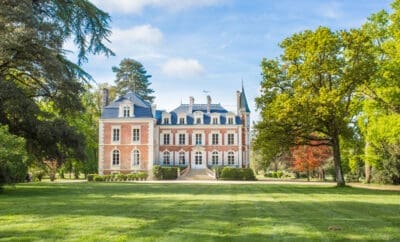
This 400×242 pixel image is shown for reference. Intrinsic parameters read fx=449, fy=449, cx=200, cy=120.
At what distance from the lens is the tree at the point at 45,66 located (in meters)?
15.5

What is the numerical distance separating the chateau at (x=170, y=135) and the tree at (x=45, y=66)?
23.3 m

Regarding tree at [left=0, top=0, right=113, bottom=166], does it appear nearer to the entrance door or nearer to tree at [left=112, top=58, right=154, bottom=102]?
the entrance door

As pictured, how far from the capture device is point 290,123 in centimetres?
2288

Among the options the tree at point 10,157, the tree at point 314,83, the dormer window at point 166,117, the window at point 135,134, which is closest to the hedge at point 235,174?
the window at point 135,134

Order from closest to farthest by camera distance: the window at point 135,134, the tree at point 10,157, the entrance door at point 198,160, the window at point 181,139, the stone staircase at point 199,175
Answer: the tree at point 10,157, the stone staircase at point 199,175, the window at point 135,134, the entrance door at point 198,160, the window at point 181,139

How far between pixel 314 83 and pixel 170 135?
1003 inches

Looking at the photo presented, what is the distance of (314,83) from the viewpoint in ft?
75.2

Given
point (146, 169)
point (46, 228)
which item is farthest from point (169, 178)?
point (46, 228)

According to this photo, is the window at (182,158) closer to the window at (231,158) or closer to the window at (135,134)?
the window at (231,158)

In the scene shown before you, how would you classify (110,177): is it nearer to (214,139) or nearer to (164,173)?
(164,173)

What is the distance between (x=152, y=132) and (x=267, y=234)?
37.0 metres

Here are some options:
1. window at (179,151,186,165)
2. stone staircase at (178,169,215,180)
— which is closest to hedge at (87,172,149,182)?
stone staircase at (178,169,215,180)

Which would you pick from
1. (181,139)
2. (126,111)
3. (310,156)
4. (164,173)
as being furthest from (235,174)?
(126,111)

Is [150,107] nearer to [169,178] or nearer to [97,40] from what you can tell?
[169,178]
